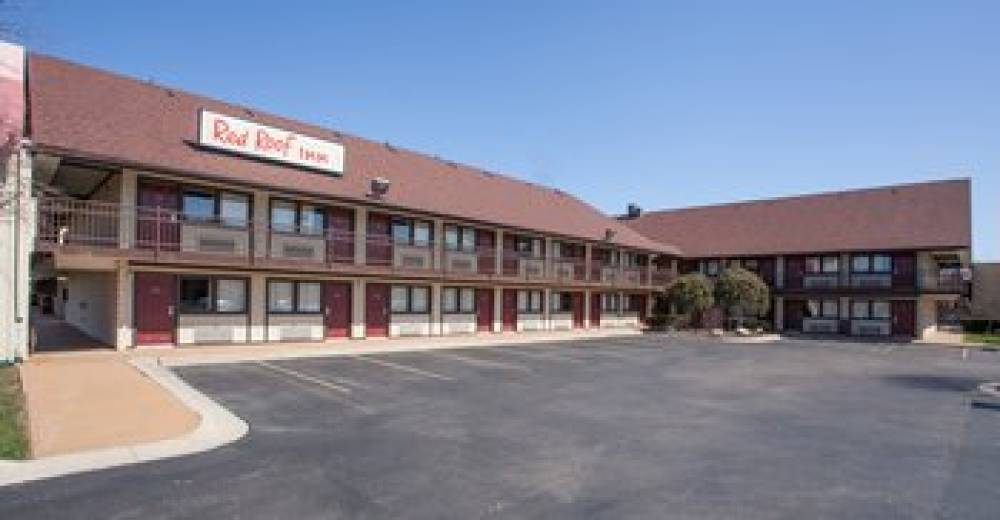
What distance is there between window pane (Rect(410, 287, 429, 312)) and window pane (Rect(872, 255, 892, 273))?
2952 centimetres

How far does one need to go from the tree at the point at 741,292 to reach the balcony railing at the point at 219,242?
50.2 ft

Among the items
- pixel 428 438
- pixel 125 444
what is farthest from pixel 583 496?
pixel 125 444

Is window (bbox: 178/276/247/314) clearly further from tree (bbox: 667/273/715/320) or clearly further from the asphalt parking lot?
tree (bbox: 667/273/715/320)

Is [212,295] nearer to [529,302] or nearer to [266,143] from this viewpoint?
[266,143]

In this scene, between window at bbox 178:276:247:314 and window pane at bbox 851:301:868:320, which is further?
window pane at bbox 851:301:868:320

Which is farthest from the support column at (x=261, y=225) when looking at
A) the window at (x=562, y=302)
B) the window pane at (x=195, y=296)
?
the window at (x=562, y=302)

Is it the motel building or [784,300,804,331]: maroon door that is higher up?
the motel building

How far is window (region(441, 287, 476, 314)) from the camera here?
30.8 meters

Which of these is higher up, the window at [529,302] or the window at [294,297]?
the window at [294,297]

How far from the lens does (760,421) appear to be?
12.2m

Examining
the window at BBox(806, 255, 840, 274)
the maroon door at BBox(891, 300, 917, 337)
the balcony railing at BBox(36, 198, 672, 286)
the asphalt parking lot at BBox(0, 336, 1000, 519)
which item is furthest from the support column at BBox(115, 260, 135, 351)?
the maroon door at BBox(891, 300, 917, 337)

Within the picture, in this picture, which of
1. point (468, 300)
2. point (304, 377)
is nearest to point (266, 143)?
point (304, 377)

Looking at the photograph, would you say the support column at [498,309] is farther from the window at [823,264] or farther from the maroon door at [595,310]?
the window at [823,264]

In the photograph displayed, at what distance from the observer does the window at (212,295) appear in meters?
21.5
